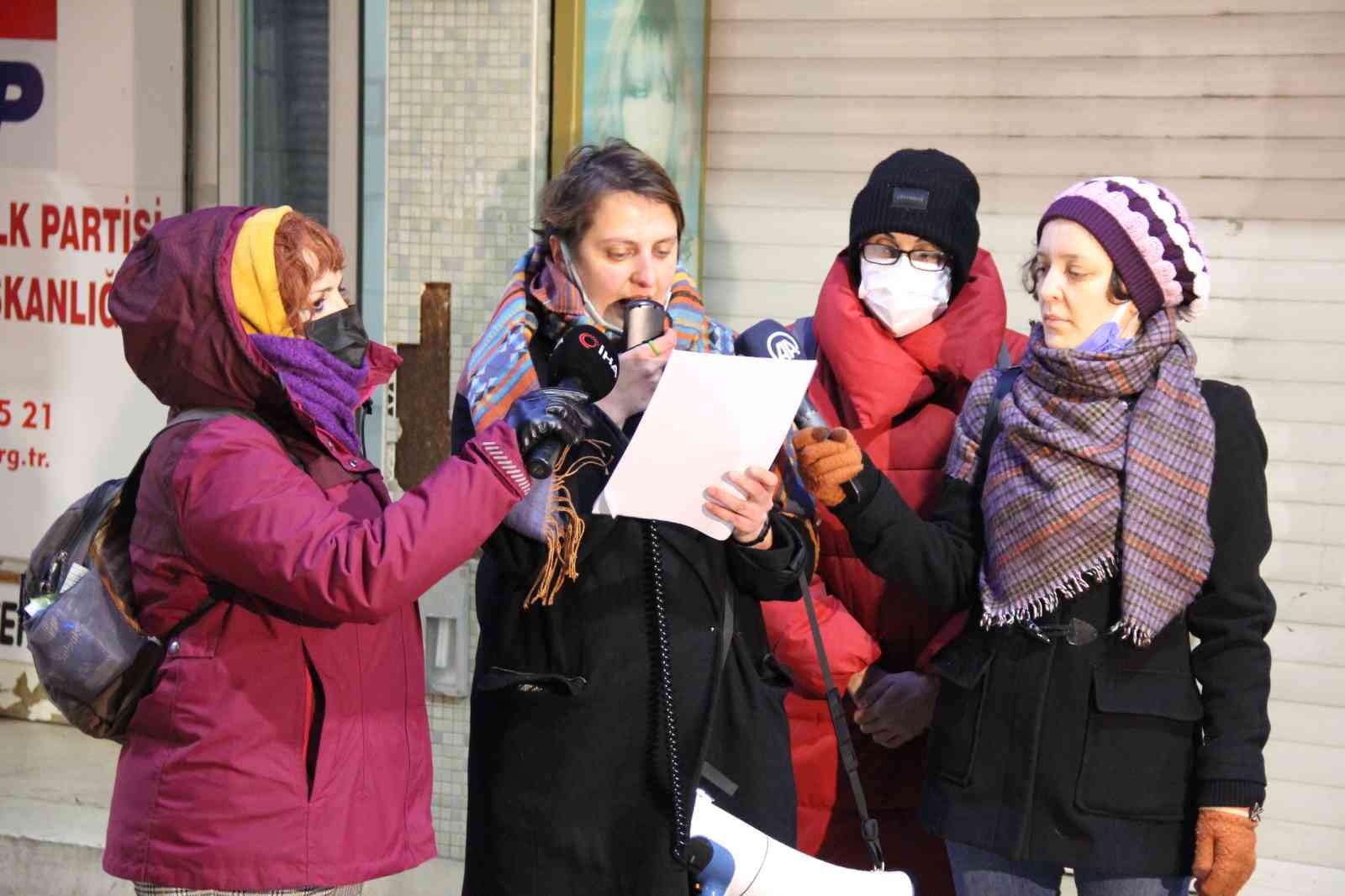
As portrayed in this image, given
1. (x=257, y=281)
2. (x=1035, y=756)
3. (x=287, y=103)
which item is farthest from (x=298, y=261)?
(x=287, y=103)

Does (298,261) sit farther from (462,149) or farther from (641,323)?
(462,149)

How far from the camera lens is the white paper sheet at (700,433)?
8.27ft

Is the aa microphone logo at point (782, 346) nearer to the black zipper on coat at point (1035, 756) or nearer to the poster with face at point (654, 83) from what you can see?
the black zipper on coat at point (1035, 756)

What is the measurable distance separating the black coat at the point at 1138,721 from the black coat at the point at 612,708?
38 cm

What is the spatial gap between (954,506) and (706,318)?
65 cm

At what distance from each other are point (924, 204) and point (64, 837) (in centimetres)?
347

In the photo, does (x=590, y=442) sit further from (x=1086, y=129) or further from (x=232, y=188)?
(x=232, y=188)

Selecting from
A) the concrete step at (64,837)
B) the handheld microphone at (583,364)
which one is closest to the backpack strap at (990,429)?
the handheld microphone at (583,364)

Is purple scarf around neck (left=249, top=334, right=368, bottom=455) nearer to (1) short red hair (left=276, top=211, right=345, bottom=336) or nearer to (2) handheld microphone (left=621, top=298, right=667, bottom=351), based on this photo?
(1) short red hair (left=276, top=211, right=345, bottom=336)

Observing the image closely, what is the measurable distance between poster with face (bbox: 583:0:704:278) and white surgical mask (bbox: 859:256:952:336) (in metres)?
1.34

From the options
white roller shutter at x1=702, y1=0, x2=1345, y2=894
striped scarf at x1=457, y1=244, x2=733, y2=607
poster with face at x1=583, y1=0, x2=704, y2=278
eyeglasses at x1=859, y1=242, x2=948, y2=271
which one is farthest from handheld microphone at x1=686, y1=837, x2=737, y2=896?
white roller shutter at x1=702, y1=0, x2=1345, y2=894

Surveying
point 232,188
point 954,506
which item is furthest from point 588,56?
point 954,506

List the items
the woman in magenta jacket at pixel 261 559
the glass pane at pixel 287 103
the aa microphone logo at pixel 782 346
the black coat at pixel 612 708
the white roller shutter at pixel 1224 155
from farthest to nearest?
the glass pane at pixel 287 103, the white roller shutter at pixel 1224 155, the aa microphone logo at pixel 782 346, the black coat at pixel 612 708, the woman in magenta jacket at pixel 261 559

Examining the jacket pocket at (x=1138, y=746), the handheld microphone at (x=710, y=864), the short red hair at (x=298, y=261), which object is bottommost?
the handheld microphone at (x=710, y=864)
